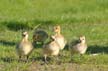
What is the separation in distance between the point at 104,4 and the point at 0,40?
8000mm

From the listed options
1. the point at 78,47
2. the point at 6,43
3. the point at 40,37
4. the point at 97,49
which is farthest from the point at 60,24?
the point at 78,47

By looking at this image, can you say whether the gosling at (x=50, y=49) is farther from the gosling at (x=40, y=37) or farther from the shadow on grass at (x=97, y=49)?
the gosling at (x=40, y=37)

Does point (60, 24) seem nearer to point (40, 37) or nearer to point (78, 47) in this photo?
point (40, 37)

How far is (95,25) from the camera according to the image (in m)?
17.0

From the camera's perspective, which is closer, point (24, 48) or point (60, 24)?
point (24, 48)

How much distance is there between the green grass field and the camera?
10383mm

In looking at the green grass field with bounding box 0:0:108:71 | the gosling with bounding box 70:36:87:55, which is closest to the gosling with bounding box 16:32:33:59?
the green grass field with bounding box 0:0:108:71

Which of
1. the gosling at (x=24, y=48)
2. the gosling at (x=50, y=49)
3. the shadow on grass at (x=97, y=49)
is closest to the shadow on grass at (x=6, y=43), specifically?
the shadow on grass at (x=97, y=49)

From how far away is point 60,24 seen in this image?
17.0 meters

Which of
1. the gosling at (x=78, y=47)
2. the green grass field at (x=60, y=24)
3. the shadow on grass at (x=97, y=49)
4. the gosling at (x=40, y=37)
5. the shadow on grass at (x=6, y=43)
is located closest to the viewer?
the green grass field at (x=60, y=24)

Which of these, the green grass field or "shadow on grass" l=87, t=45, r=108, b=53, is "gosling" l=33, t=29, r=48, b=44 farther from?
"shadow on grass" l=87, t=45, r=108, b=53

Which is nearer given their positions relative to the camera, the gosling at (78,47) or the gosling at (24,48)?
the gosling at (24,48)

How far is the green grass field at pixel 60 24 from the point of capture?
10383 mm

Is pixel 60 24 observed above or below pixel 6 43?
below
